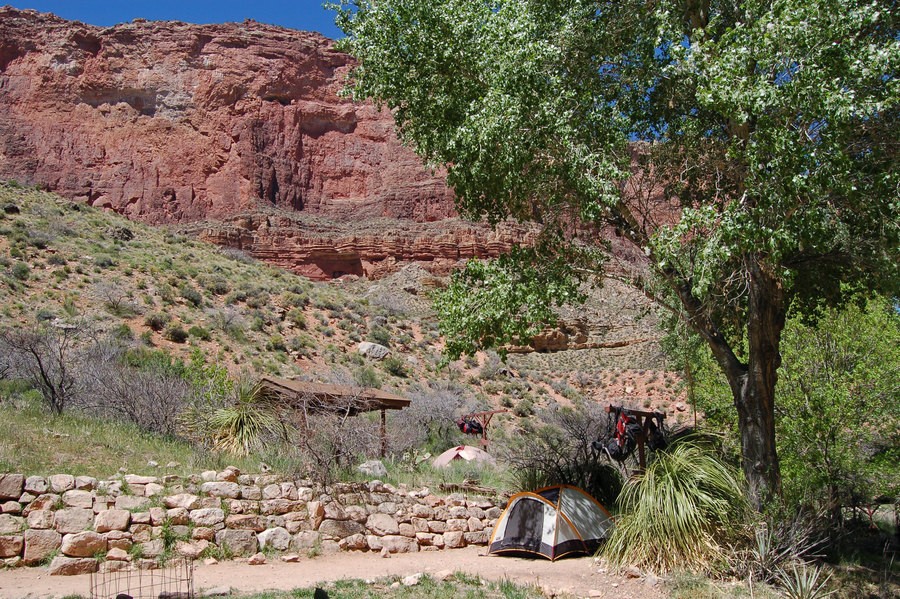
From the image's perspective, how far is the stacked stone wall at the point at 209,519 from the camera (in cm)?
948

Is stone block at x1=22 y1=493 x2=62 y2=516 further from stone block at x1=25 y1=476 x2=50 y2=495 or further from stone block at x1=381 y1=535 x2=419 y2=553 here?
stone block at x1=381 y1=535 x2=419 y2=553

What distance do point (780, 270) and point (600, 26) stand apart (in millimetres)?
4804

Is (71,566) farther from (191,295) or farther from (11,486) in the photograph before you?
(191,295)

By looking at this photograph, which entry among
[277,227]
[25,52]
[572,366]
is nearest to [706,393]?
[572,366]

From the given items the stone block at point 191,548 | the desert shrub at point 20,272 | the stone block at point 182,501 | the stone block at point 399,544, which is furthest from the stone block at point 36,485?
the desert shrub at point 20,272

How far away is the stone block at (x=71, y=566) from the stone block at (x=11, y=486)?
1.07 metres

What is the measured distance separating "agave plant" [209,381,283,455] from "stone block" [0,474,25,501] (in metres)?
4.09

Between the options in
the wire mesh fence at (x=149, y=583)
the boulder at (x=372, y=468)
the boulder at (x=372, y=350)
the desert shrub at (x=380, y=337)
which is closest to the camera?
the wire mesh fence at (x=149, y=583)

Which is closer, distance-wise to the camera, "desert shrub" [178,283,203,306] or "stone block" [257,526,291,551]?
"stone block" [257,526,291,551]

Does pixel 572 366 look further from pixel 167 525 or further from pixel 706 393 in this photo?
pixel 167 525

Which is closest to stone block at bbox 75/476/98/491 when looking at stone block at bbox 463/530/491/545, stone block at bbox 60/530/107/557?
stone block at bbox 60/530/107/557

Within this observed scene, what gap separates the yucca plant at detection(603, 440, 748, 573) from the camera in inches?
386

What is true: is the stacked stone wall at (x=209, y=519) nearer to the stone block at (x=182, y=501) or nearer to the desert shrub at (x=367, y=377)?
the stone block at (x=182, y=501)

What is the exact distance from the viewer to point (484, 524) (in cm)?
1327
